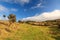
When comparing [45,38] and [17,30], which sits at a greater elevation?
[17,30]

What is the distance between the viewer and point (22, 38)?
3816 centimetres

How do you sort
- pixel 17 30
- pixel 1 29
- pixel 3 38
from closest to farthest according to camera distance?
pixel 3 38, pixel 1 29, pixel 17 30

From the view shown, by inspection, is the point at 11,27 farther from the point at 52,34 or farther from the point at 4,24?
the point at 52,34

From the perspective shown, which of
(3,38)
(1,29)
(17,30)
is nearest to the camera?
(3,38)

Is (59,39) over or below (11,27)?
below

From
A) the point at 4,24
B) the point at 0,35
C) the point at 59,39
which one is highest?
the point at 4,24

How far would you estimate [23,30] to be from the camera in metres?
45.5

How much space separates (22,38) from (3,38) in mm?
5495

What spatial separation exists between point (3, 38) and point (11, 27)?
836 cm

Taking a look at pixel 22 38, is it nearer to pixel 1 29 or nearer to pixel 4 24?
pixel 1 29

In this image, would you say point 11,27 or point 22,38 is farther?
point 11,27

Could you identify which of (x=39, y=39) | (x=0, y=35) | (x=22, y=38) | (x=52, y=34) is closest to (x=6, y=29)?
(x=0, y=35)

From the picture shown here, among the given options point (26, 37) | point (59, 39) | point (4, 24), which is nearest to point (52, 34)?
point (59, 39)

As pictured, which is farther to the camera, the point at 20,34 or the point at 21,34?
the point at 21,34
